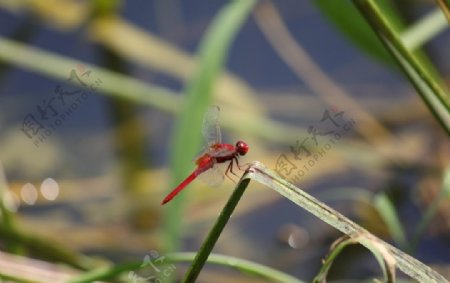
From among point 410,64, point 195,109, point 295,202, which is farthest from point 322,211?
point 195,109

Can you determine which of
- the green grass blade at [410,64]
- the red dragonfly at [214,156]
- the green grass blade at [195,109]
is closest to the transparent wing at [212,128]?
the red dragonfly at [214,156]

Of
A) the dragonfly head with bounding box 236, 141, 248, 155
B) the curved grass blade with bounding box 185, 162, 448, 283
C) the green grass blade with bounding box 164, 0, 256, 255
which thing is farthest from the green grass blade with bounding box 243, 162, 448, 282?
the green grass blade with bounding box 164, 0, 256, 255

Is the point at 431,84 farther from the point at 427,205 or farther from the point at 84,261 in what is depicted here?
the point at 427,205

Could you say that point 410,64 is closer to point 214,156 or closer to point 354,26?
point 214,156

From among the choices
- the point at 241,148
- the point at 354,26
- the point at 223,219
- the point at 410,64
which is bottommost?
the point at 223,219

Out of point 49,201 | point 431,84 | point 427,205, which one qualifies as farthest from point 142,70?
point 431,84

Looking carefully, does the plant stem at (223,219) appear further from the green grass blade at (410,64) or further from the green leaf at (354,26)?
the green leaf at (354,26)
